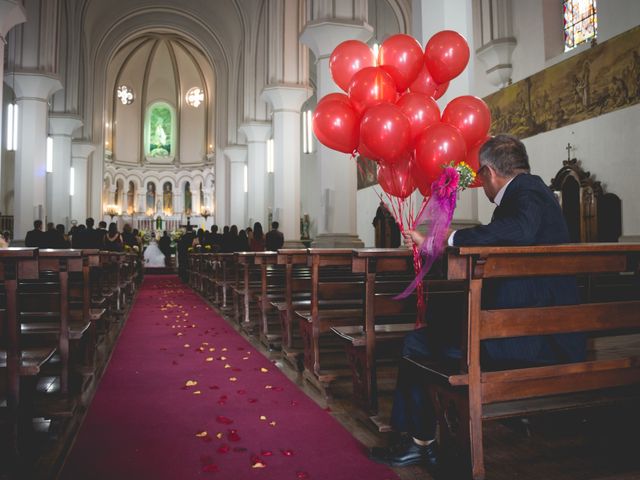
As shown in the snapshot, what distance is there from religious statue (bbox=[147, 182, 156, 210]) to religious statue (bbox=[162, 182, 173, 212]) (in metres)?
0.53

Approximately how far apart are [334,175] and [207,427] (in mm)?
6495

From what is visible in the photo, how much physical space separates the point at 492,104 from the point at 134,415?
10349 mm

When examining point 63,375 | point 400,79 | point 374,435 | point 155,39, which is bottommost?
point 374,435

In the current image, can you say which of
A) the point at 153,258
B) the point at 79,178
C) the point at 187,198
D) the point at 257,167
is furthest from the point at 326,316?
the point at 187,198

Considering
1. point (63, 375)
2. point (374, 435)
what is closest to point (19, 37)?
point (63, 375)

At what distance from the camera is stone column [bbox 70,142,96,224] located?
19.1 m

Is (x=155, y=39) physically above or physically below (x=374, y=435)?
above

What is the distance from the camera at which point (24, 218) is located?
11.3 meters

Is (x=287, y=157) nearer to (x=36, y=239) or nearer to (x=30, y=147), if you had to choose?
(x=30, y=147)

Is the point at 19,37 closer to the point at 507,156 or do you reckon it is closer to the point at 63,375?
the point at 63,375

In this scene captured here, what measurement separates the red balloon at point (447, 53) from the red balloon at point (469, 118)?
1.01ft

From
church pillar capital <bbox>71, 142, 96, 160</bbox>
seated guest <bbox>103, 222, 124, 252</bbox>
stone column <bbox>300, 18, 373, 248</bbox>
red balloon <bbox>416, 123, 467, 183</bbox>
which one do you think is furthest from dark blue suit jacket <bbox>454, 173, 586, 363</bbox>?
church pillar capital <bbox>71, 142, 96, 160</bbox>

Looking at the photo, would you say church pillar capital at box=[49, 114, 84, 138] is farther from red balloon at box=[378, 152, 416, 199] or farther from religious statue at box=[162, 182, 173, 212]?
religious statue at box=[162, 182, 173, 212]

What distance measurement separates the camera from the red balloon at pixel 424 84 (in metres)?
4.95
